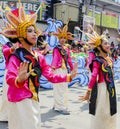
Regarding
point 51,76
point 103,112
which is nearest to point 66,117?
point 103,112

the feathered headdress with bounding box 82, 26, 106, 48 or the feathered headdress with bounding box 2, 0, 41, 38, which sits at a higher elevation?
the feathered headdress with bounding box 2, 0, 41, 38

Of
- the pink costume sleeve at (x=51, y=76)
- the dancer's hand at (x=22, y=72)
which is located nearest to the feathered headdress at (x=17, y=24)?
the pink costume sleeve at (x=51, y=76)

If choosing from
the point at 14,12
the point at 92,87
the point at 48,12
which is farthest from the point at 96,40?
the point at 48,12

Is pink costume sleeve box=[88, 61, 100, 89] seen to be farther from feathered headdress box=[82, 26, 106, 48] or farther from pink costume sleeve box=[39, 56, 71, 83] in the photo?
pink costume sleeve box=[39, 56, 71, 83]

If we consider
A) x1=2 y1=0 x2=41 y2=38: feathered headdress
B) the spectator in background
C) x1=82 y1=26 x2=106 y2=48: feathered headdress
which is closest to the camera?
x1=2 y1=0 x2=41 y2=38: feathered headdress

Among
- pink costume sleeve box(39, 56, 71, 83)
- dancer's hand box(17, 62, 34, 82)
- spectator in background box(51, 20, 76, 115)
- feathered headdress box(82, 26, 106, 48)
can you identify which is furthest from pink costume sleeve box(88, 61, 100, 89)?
spectator in background box(51, 20, 76, 115)

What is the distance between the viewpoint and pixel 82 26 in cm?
2222

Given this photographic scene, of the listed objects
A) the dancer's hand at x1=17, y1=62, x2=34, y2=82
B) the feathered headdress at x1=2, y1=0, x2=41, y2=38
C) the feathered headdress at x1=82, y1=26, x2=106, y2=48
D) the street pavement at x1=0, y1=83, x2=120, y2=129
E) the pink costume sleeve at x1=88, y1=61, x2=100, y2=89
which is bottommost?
the street pavement at x1=0, y1=83, x2=120, y2=129

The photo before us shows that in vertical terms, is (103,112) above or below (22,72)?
below

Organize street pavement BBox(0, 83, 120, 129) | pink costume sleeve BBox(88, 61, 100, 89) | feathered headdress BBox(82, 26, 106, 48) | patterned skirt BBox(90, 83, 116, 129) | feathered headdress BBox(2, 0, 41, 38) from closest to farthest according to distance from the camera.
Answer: feathered headdress BBox(2, 0, 41, 38), pink costume sleeve BBox(88, 61, 100, 89), patterned skirt BBox(90, 83, 116, 129), feathered headdress BBox(82, 26, 106, 48), street pavement BBox(0, 83, 120, 129)

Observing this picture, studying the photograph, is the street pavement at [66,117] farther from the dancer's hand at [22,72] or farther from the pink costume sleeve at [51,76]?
the dancer's hand at [22,72]

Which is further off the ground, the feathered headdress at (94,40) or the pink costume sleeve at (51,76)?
the feathered headdress at (94,40)

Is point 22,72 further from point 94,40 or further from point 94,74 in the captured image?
point 94,40

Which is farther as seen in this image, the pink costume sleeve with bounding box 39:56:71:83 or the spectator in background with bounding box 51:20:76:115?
the spectator in background with bounding box 51:20:76:115
